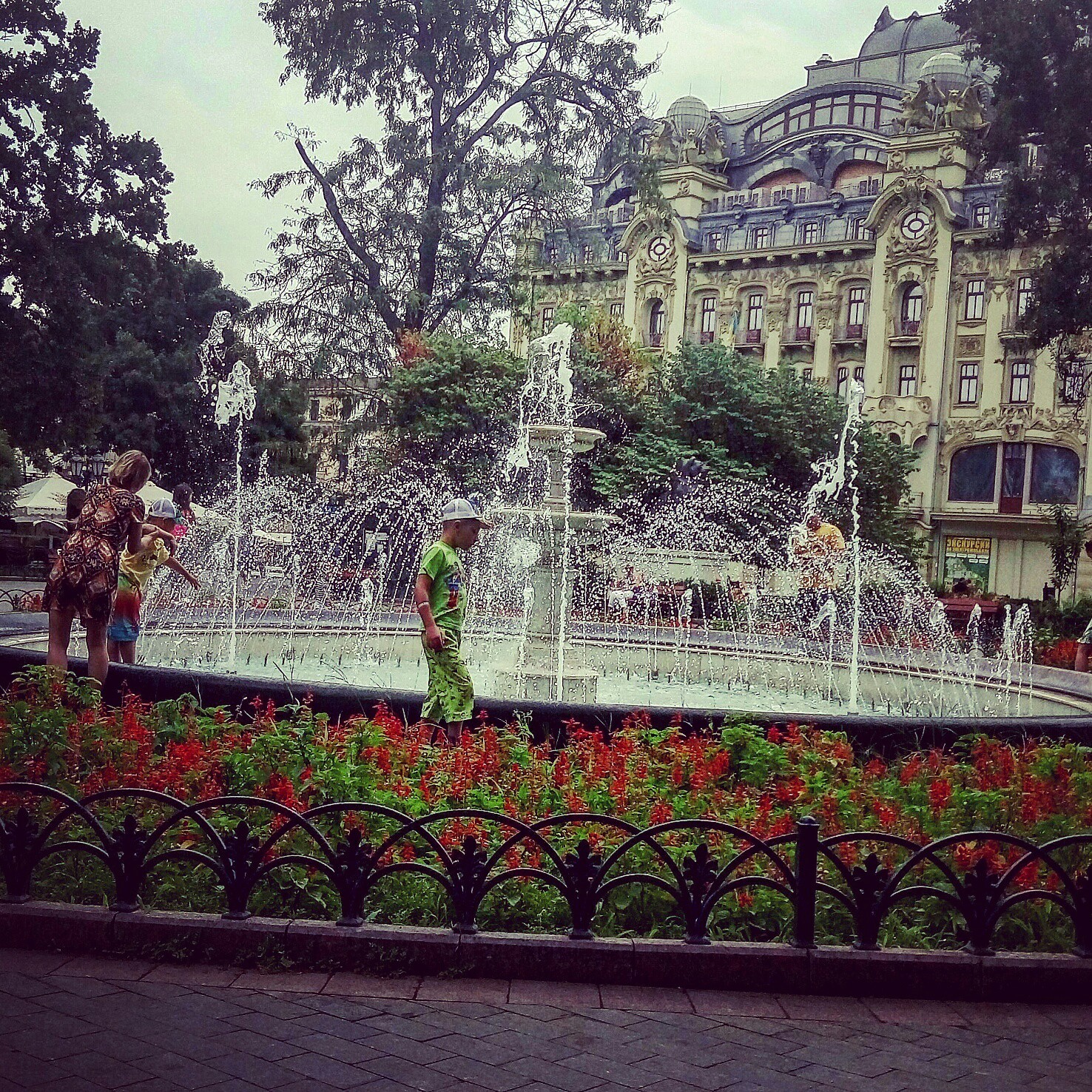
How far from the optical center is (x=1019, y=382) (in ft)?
126

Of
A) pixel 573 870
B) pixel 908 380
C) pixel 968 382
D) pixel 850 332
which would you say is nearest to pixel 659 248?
pixel 850 332

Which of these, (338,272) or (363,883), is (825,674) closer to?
(363,883)

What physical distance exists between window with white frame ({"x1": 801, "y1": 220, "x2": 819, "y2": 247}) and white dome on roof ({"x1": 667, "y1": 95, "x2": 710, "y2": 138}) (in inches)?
300

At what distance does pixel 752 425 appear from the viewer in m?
29.4

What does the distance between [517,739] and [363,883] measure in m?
2.10

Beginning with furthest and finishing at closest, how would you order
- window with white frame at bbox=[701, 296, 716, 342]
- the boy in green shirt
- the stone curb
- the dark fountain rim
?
window with white frame at bbox=[701, 296, 716, 342] < the dark fountain rim < the boy in green shirt < the stone curb

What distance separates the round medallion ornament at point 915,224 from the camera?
39.6 m

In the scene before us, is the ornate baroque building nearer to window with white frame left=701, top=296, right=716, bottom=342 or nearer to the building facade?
window with white frame left=701, top=296, right=716, bottom=342

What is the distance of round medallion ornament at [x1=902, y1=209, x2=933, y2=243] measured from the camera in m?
39.6

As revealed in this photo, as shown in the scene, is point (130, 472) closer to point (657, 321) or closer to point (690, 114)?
point (657, 321)

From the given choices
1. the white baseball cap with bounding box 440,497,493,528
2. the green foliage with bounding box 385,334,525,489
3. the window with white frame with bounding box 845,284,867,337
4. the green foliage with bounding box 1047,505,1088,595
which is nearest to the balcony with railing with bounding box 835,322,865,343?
the window with white frame with bounding box 845,284,867,337

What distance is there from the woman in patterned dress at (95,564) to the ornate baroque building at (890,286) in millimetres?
27373

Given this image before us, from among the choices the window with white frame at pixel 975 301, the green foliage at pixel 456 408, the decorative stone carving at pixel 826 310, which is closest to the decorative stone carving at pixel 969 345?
the window with white frame at pixel 975 301

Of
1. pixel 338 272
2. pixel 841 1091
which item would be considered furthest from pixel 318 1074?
pixel 338 272
